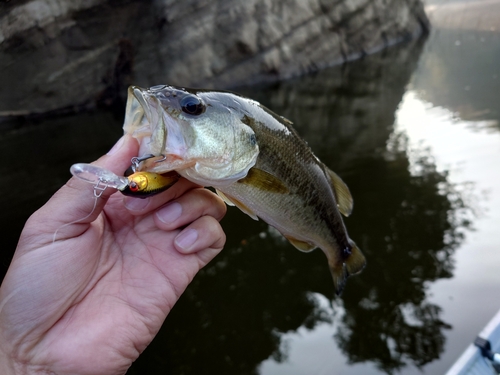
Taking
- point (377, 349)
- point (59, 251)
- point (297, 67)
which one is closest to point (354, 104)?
point (297, 67)

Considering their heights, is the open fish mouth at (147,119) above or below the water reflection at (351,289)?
above

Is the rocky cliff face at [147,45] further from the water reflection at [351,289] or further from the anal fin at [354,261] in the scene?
the anal fin at [354,261]

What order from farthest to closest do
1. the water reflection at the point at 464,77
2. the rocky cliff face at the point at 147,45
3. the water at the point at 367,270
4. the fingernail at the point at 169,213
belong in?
the rocky cliff face at the point at 147,45, the water reflection at the point at 464,77, the water at the point at 367,270, the fingernail at the point at 169,213

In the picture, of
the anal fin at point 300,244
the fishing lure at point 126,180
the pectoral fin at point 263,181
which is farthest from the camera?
the anal fin at point 300,244

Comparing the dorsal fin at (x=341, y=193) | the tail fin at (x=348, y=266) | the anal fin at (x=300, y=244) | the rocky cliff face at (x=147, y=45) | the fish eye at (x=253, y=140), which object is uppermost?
the fish eye at (x=253, y=140)

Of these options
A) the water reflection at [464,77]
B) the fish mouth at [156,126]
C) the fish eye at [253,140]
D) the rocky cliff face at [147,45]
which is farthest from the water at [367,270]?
the rocky cliff face at [147,45]

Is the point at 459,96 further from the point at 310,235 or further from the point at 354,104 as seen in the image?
the point at 310,235

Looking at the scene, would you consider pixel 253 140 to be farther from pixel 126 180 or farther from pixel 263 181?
pixel 126 180

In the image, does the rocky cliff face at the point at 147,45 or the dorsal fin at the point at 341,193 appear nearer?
the dorsal fin at the point at 341,193
